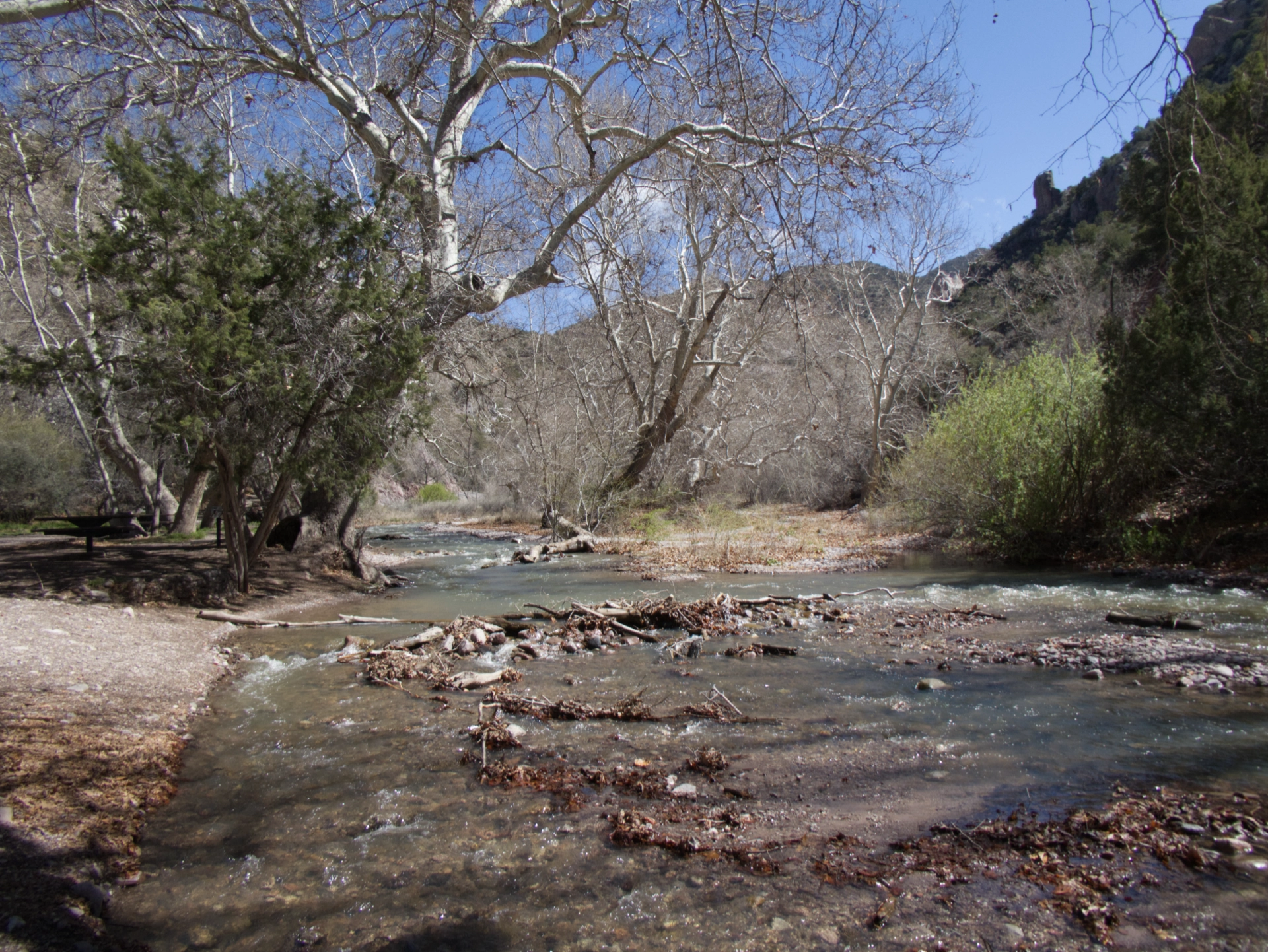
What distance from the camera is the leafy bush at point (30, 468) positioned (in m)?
22.3

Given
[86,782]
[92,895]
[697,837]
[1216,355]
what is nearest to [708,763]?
[697,837]

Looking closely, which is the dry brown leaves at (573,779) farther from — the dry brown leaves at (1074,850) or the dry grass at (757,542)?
the dry grass at (757,542)

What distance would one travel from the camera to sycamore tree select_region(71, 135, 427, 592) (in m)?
8.43

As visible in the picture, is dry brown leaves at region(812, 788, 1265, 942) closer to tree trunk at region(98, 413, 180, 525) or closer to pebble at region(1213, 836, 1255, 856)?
pebble at region(1213, 836, 1255, 856)

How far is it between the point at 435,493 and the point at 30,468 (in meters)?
19.4

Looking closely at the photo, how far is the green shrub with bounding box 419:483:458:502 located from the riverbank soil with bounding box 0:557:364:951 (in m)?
29.8

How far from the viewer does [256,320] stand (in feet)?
30.0

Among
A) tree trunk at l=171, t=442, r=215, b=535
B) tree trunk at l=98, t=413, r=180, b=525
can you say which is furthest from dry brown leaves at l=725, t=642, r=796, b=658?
tree trunk at l=98, t=413, r=180, b=525

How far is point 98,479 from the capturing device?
2623cm

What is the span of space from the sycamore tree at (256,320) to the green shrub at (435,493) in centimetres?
2922

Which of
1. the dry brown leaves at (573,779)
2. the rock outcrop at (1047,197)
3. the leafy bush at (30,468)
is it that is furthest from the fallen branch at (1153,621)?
the rock outcrop at (1047,197)

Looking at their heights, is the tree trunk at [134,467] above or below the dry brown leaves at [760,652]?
above

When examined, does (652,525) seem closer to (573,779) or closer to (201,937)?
(573,779)

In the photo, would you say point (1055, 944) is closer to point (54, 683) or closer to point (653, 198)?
point (54, 683)
